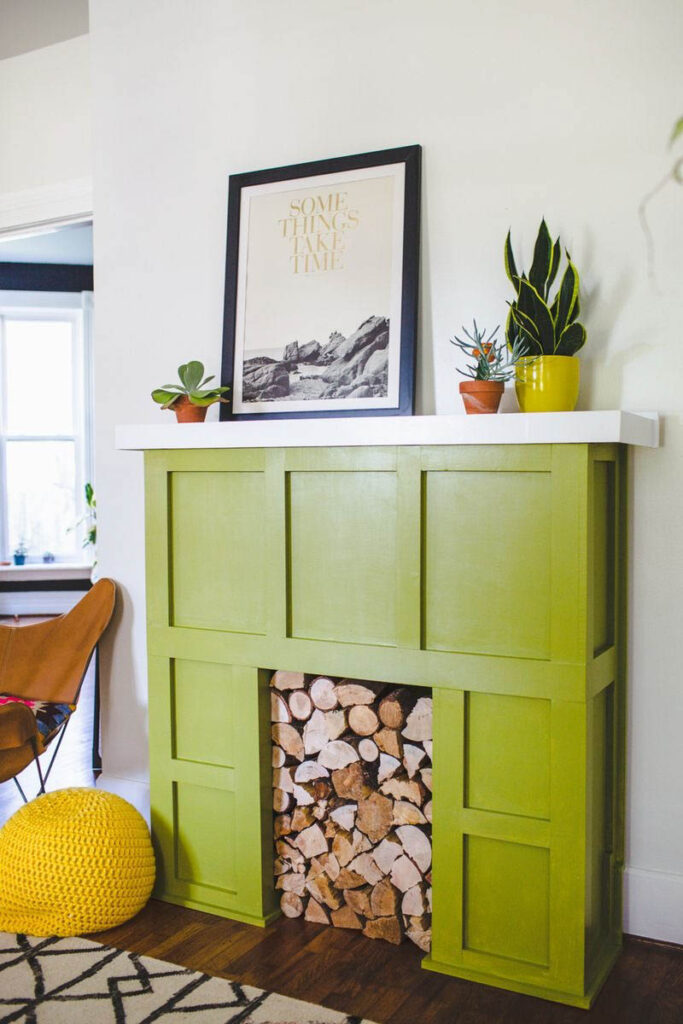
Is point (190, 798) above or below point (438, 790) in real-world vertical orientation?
below

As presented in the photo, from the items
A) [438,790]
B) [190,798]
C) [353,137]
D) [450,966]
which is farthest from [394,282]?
[450,966]

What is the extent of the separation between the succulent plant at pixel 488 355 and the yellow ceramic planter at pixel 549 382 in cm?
6

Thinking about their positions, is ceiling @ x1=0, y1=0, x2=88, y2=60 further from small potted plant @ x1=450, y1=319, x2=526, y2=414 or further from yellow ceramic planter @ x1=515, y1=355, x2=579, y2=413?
yellow ceramic planter @ x1=515, y1=355, x2=579, y2=413

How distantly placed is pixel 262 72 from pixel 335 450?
1327mm

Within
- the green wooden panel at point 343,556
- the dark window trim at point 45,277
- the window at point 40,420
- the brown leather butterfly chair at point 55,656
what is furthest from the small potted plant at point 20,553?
the green wooden panel at point 343,556

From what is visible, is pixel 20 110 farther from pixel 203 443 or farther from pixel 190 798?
pixel 190 798

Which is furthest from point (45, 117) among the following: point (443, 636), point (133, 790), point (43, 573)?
point (43, 573)

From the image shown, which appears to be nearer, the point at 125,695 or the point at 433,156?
the point at 433,156

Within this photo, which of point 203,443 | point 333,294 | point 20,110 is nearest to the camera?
point 203,443

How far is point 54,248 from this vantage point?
6500mm

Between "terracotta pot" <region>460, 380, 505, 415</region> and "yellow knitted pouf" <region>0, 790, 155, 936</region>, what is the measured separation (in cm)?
147

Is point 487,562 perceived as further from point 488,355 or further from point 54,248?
point 54,248

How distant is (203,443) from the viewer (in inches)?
101

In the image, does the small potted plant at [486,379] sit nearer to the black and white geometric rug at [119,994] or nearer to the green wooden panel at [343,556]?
the green wooden panel at [343,556]
